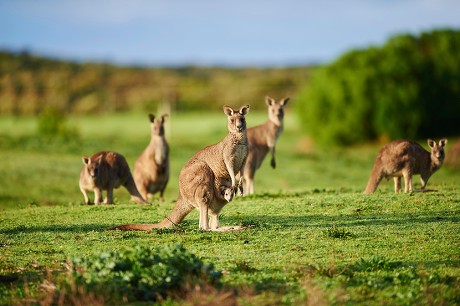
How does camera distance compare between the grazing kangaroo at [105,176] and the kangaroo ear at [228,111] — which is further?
the grazing kangaroo at [105,176]

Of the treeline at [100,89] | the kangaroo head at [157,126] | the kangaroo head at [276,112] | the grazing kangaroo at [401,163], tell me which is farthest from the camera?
the treeline at [100,89]

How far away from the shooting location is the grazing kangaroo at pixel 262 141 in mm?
15656

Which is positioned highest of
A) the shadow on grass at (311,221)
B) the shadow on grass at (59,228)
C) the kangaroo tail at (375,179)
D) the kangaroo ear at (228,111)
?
the kangaroo ear at (228,111)

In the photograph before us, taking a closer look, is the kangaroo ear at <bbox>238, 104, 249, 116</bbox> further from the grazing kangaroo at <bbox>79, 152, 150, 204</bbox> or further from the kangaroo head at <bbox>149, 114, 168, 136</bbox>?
the kangaroo head at <bbox>149, 114, 168, 136</bbox>

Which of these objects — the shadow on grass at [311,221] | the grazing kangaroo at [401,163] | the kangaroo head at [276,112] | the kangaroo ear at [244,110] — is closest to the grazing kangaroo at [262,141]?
the kangaroo head at [276,112]

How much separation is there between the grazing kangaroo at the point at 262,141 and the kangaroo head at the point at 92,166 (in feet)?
10.9

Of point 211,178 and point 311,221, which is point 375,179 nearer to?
point 311,221

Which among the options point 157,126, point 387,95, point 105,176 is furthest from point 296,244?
point 387,95

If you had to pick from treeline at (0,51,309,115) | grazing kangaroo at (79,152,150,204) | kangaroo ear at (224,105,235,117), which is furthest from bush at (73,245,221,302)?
treeline at (0,51,309,115)

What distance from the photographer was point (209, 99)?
62469mm

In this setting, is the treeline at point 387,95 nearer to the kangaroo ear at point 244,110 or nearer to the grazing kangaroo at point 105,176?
the grazing kangaroo at point 105,176

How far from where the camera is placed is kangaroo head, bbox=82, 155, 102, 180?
44.9 feet

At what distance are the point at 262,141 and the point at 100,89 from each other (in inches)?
2317

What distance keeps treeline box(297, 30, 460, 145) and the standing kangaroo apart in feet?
66.2
